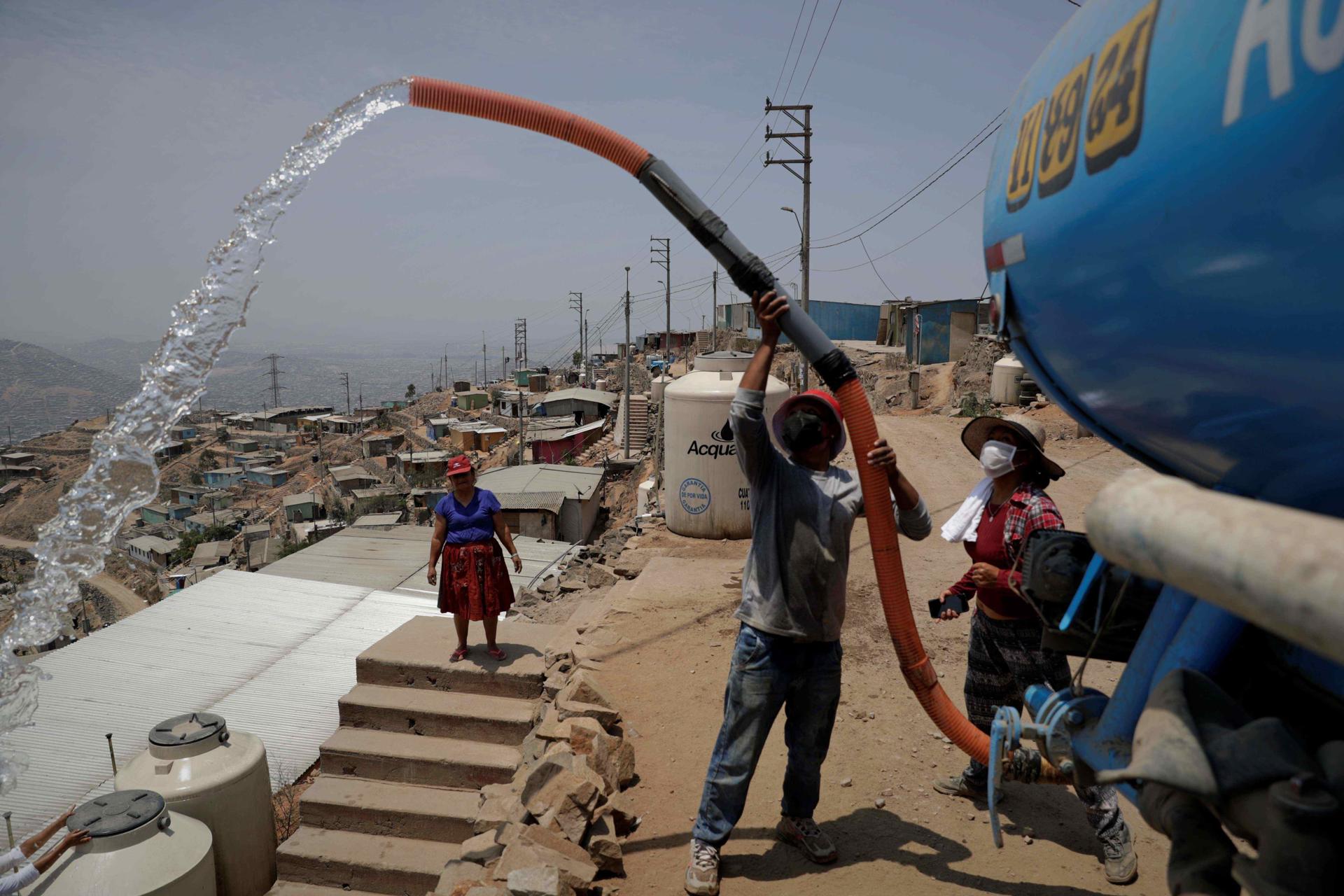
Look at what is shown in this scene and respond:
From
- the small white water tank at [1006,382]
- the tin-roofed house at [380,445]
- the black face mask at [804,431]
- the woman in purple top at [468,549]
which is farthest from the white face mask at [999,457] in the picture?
the tin-roofed house at [380,445]

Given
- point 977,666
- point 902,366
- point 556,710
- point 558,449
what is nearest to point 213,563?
point 558,449

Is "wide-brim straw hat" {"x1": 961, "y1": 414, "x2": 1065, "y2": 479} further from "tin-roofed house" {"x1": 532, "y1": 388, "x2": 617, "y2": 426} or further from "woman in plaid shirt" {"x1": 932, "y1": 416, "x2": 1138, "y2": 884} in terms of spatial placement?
"tin-roofed house" {"x1": 532, "y1": 388, "x2": 617, "y2": 426}

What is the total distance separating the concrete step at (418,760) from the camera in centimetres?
561

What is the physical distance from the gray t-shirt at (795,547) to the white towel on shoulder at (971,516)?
1.89 feet

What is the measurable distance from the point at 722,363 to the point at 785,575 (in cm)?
691

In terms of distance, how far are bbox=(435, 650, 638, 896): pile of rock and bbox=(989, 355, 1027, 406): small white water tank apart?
1598cm

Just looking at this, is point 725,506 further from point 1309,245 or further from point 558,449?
point 558,449

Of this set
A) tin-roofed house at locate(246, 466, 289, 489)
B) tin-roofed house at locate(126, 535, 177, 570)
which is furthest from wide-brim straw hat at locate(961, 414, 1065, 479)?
tin-roofed house at locate(246, 466, 289, 489)

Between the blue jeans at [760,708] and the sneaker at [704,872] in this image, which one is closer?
the blue jeans at [760,708]

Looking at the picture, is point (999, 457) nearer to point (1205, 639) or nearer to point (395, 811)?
point (1205, 639)

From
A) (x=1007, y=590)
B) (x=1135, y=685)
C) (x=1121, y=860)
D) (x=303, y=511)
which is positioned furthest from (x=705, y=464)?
(x=303, y=511)

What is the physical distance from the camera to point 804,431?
303 centimetres

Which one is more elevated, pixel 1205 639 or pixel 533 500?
pixel 1205 639

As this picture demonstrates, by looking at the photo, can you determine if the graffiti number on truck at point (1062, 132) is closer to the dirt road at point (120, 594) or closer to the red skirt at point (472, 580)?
the red skirt at point (472, 580)
